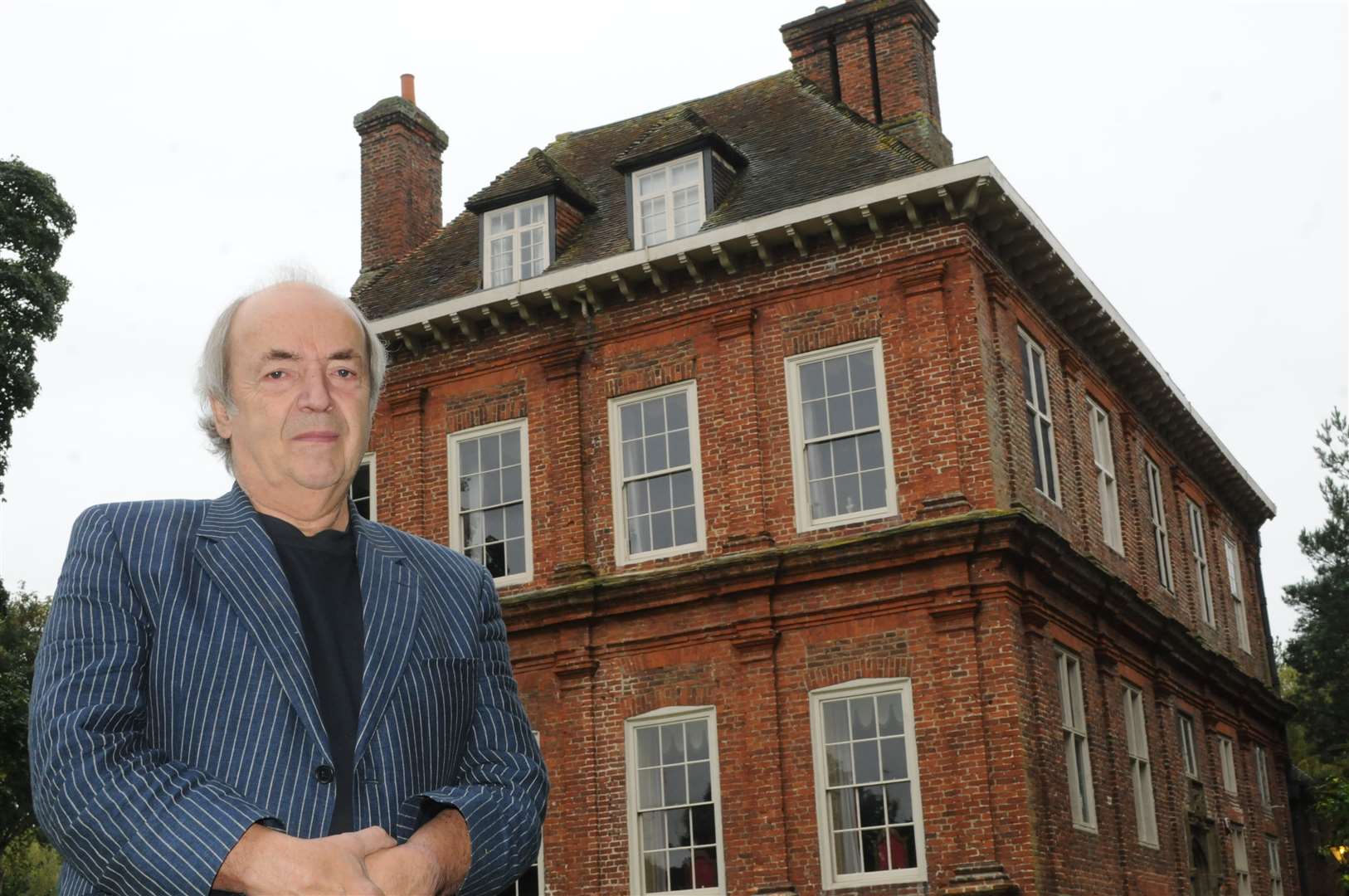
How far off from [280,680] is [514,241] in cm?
1994

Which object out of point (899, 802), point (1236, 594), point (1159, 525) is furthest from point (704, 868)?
point (1236, 594)

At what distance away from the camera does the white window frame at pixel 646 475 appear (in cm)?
1969

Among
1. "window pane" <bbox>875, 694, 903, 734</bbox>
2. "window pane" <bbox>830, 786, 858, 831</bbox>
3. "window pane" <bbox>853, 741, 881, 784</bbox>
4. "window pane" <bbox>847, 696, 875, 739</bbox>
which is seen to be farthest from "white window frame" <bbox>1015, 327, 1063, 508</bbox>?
"window pane" <bbox>830, 786, 858, 831</bbox>

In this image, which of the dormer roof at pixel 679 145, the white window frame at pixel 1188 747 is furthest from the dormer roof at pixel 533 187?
the white window frame at pixel 1188 747

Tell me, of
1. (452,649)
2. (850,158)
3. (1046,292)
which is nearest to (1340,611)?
(1046,292)

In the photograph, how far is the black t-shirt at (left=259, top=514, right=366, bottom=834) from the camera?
8.62ft

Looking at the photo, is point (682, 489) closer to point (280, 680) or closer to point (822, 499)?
point (822, 499)

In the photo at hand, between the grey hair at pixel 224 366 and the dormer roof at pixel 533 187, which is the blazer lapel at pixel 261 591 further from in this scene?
the dormer roof at pixel 533 187

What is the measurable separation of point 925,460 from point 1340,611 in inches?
1051

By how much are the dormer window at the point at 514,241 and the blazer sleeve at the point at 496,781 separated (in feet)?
62.6

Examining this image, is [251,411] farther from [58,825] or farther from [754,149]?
[754,149]

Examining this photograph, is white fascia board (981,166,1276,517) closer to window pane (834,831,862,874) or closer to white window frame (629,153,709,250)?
white window frame (629,153,709,250)

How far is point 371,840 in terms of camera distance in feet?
7.96

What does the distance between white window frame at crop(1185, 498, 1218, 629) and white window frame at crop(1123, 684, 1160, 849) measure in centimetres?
546
